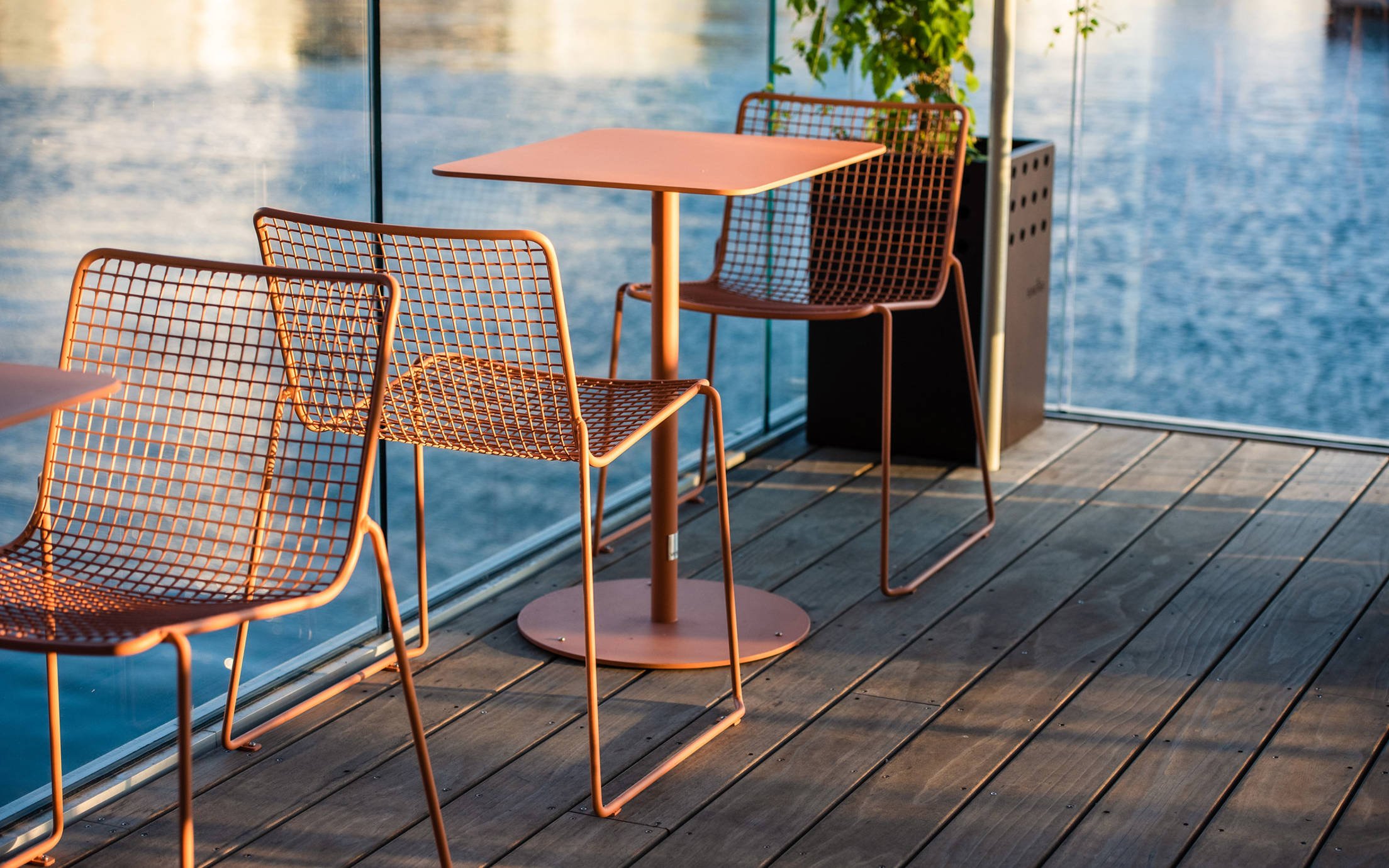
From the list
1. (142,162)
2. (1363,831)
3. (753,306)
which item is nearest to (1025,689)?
(1363,831)

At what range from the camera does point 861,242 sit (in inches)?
147

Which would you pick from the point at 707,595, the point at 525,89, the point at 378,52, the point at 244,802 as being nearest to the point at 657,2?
the point at 525,89

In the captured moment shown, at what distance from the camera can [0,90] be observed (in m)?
2.13

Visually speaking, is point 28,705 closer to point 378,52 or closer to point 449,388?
point 449,388

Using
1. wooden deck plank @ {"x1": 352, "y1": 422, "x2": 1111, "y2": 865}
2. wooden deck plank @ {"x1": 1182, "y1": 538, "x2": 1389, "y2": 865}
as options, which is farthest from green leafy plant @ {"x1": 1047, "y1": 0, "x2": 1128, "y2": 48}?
wooden deck plank @ {"x1": 352, "y1": 422, "x2": 1111, "y2": 865}

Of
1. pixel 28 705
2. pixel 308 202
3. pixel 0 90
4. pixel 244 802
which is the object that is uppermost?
pixel 0 90

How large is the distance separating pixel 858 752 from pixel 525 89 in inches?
56.9

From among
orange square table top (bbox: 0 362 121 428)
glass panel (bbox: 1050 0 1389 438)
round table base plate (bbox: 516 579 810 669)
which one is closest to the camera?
orange square table top (bbox: 0 362 121 428)

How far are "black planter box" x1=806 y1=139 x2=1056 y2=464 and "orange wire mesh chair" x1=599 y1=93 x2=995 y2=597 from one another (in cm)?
12

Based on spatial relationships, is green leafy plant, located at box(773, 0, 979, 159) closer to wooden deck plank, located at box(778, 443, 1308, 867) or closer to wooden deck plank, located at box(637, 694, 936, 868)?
wooden deck plank, located at box(778, 443, 1308, 867)

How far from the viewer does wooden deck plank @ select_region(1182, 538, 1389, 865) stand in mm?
2238

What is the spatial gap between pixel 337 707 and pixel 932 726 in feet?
3.13

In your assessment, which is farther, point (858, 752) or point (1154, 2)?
point (1154, 2)

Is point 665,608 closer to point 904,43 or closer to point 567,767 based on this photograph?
point 567,767
